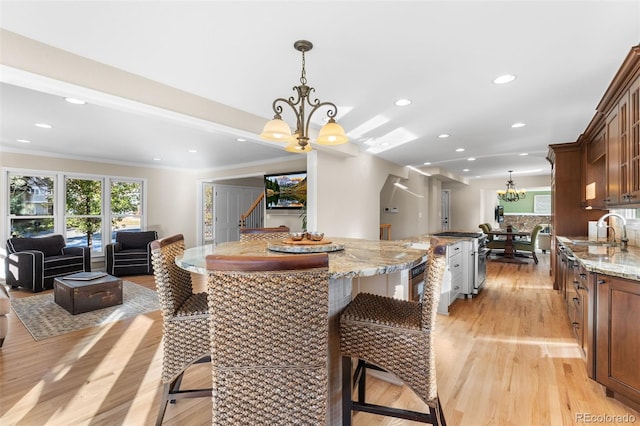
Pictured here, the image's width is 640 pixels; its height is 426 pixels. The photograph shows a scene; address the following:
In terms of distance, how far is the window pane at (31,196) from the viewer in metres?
5.29

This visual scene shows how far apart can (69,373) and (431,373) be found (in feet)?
8.32

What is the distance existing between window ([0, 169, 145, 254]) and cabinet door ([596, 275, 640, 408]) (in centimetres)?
747

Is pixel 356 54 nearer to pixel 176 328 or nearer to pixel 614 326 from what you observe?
pixel 176 328

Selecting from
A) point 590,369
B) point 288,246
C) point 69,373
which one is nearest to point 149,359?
point 69,373

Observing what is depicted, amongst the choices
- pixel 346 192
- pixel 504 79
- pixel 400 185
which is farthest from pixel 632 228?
pixel 400 185

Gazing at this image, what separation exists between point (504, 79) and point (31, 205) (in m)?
7.20

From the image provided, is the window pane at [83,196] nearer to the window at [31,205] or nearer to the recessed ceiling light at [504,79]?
the window at [31,205]

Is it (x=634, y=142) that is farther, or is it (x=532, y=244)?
(x=532, y=244)

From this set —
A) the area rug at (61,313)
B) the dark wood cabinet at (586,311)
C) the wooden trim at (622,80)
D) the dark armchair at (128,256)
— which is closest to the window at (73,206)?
the dark armchair at (128,256)

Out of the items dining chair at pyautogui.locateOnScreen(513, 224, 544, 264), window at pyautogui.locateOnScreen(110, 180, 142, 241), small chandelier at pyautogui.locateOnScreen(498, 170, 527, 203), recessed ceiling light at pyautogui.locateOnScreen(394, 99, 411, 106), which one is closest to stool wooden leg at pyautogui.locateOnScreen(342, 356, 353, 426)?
recessed ceiling light at pyautogui.locateOnScreen(394, 99, 411, 106)

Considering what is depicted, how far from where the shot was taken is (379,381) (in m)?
2.18

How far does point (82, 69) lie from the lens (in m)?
2.11

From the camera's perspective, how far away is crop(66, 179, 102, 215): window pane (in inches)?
233

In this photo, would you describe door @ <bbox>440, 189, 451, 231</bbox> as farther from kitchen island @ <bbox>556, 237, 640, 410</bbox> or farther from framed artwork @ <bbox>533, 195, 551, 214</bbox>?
kitchen island @ <bbox>556, 237, 640, 410</bbox>
